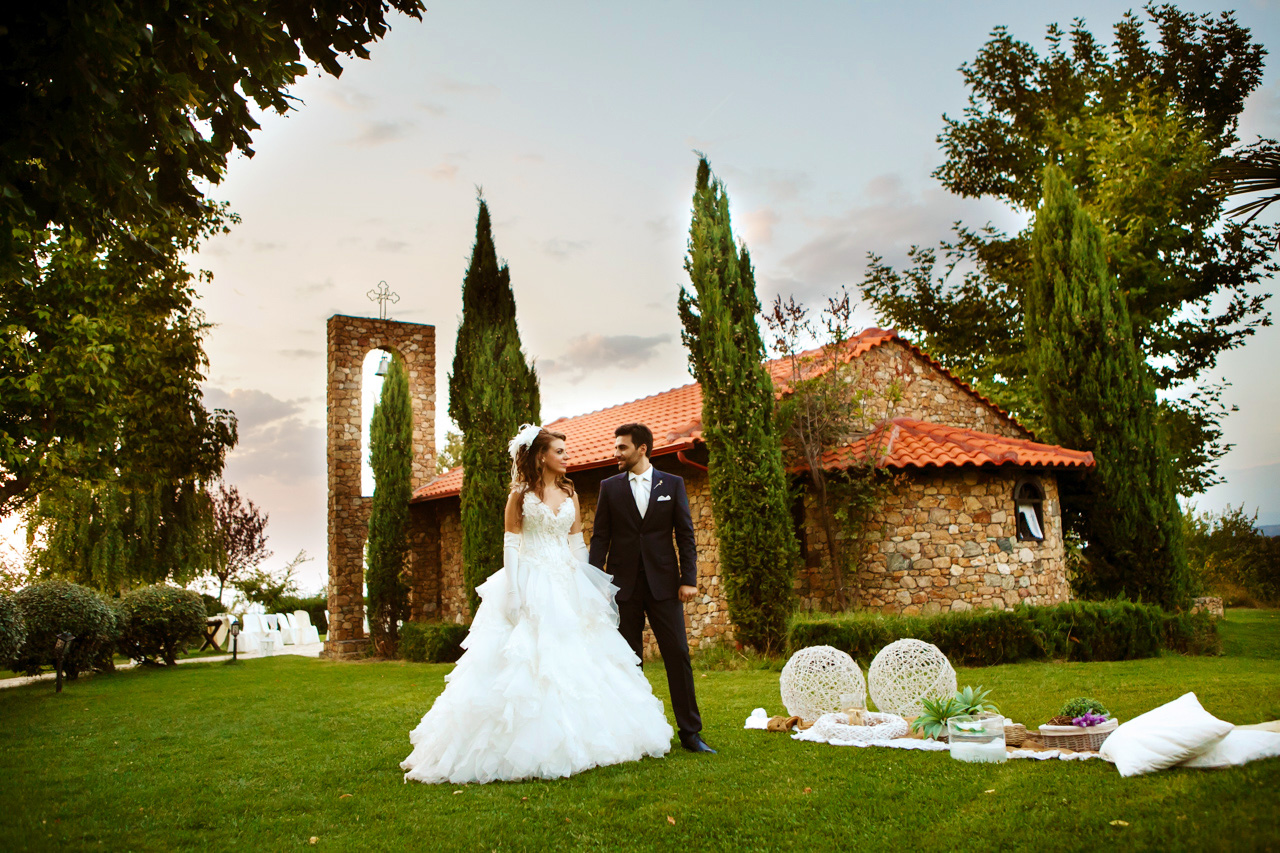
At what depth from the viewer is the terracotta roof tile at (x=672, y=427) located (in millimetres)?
13039

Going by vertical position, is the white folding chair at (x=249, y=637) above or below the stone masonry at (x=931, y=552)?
below

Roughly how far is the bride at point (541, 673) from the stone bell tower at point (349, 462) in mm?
14527

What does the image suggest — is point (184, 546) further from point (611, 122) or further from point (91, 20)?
point (91, 20)

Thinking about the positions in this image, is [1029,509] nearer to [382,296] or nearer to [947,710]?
[947,710]

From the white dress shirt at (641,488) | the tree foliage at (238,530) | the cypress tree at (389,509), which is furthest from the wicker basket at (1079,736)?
the tree foliage at (238,530)

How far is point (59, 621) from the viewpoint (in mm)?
14117

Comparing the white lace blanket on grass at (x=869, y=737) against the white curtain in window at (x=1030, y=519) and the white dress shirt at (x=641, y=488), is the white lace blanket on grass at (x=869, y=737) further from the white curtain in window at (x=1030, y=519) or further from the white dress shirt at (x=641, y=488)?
the white curtain in window at (x=1030, y=519)

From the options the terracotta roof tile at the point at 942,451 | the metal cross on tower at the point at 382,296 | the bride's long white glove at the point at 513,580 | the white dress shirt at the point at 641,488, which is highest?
the metal cross on tower at the point at 382,296

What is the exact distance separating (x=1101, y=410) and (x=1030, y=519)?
2.95m

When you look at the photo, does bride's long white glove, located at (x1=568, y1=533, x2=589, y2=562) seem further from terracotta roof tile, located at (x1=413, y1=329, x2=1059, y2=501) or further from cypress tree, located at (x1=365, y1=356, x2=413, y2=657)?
cypress tree, located at (x1=365, y1=356, x2=413, y2=657)

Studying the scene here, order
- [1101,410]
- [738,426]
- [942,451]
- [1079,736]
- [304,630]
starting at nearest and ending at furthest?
[1079,736], [738,426], [942,451], [1101,410], [304,630]

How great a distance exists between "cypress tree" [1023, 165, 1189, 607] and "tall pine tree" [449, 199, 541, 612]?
31.6ft

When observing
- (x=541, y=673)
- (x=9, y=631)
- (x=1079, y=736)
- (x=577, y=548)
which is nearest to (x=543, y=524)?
(x=577, y=548)

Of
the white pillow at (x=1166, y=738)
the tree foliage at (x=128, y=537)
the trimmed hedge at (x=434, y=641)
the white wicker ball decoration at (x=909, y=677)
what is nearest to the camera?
the white pillow at (x=1166, y=738)
